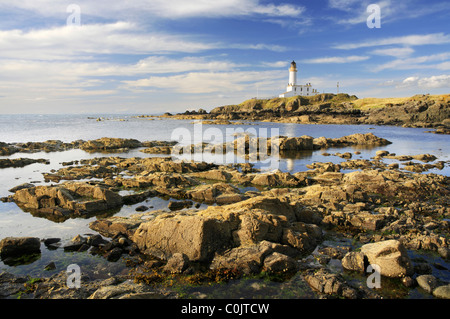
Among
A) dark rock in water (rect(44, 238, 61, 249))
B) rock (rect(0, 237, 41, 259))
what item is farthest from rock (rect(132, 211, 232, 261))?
rock (rect(0, 237, 41, 259))

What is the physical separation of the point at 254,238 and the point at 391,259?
744 cm

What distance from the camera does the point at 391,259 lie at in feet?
47.8

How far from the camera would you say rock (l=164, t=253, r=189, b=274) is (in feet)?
50.1

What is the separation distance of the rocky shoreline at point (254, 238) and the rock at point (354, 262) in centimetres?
5

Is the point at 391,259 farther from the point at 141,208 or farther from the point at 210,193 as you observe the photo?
the point at 141,208

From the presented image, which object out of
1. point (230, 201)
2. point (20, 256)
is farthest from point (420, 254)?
point (20, 256)

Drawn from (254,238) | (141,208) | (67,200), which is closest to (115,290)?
(254,238)

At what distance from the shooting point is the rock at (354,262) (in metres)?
15.1

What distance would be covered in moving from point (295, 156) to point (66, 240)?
4849 centimetres

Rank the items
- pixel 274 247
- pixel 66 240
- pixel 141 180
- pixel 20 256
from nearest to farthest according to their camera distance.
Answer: pixel 274 247 → pixel 20 256 → pixel 66 240 → pixel 141 180

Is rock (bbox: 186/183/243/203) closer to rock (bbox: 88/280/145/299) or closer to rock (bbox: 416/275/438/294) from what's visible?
rock (bbox: 88/280/145/299)

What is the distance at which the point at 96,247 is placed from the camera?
1859 cm
